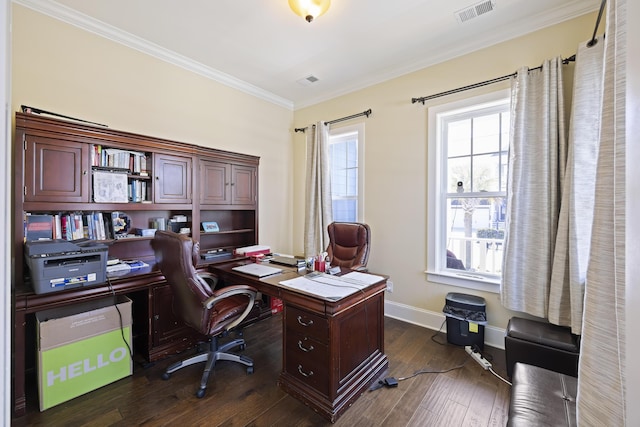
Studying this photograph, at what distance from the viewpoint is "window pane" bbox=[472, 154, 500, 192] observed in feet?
8.76

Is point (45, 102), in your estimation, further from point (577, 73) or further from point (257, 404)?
point (577, 73)

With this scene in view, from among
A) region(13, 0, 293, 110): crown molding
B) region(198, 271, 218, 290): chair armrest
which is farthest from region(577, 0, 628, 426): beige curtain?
region(13, 0, 293, 110): crown molding

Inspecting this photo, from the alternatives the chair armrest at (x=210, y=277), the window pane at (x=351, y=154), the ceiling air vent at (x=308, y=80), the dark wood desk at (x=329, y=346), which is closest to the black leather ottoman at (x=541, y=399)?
the dark wood desk at (x=329, y=346)

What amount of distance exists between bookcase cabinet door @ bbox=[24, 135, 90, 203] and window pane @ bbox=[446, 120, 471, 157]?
11.3 feet

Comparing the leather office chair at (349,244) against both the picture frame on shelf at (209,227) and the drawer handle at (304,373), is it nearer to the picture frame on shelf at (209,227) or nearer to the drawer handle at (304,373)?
the drawer handle at (304,373)

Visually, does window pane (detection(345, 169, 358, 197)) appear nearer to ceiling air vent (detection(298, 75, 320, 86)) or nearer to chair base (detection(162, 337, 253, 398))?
ceiling air vent (detection(298, 75, 320, 86))

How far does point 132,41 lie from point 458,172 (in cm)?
362

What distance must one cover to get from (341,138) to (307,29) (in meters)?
1.55

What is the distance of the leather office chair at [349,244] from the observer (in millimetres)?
2980

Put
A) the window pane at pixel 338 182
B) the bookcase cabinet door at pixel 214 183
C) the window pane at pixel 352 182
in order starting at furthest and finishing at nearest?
the window pane at pixel 338 182 → the window pane at pixel 352 182 → the bookcase cabinet door at pixel 214 183

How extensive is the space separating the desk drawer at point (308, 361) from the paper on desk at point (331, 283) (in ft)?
1.07

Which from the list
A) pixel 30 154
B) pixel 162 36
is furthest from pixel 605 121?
pixel 162 36

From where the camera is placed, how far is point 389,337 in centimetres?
276

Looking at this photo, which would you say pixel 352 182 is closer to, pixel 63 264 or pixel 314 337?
pixel 314 337
